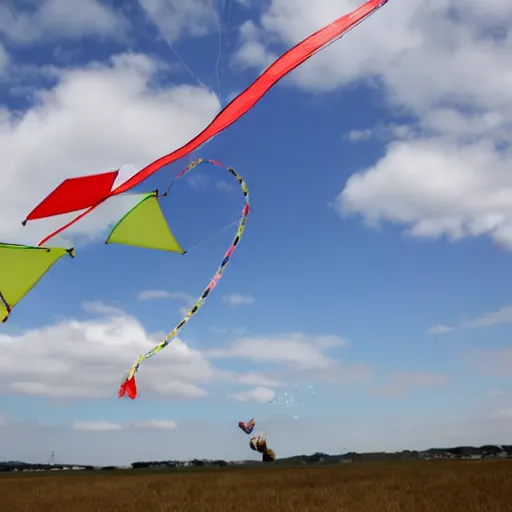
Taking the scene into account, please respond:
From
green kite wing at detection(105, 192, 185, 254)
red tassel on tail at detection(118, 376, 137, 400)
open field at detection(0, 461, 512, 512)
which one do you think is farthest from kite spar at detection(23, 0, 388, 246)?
open field at detection(0, 461, 512, 512)

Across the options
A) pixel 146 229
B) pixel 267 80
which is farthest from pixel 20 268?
pixel 267 80

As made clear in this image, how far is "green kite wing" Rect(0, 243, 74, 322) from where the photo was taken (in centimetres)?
1591

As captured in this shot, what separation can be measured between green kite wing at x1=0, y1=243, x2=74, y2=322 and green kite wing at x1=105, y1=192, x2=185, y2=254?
221cm

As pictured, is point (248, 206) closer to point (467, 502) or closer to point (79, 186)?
point (79, 186)

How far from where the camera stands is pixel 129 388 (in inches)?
595

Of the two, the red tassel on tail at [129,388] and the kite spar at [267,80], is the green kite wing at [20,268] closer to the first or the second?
the red tassel on tail at [129,388]

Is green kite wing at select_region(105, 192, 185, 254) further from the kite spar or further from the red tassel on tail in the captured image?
the kite spar

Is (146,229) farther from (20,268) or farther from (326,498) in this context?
(326,498)

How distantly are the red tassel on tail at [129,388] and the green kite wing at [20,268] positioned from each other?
3439 mm

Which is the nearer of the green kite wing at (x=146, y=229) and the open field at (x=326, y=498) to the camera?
the open field at (x=326, y=498)

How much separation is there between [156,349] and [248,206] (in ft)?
17.3

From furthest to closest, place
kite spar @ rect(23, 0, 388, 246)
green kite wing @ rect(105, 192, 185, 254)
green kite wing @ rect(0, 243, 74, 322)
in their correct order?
green kite wing @ rect(105, 192, 185, 254), green kite wing @ rect(0, 243, 74, 322), kite spar @ rect(23, 0, 388, 246)

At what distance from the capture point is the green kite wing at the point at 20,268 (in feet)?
52.2

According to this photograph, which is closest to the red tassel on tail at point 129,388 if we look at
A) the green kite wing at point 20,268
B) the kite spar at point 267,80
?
the green kite wing at point 20,268
